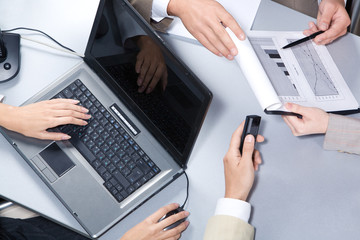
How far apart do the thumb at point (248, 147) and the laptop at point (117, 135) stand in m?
0.13

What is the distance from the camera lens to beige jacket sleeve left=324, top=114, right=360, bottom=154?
89cm

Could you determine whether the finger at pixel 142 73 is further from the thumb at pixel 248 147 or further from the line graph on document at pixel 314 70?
the line graph on document at pixel 314 70

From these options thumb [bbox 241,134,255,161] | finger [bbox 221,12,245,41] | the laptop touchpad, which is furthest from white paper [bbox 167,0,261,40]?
the laptop touchpad

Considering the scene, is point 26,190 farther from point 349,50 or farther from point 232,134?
point 349,50

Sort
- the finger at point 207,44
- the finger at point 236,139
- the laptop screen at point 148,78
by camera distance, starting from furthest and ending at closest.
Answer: the finger at point 207,44 → the finger at point 236,139 → the laptop screen at point 148,78

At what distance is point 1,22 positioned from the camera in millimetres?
1067

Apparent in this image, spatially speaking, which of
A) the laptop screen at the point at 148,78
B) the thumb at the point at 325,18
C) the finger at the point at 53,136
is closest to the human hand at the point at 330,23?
the thumb at the point at 325,18

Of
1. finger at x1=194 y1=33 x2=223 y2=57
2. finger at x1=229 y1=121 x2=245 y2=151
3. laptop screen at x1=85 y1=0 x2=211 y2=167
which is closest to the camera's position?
laptop screen at x1=85 y1=0 x2=211 y2=167

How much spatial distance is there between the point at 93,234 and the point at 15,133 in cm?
32

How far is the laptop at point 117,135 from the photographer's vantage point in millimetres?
803

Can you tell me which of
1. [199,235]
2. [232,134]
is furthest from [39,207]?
[232,134]

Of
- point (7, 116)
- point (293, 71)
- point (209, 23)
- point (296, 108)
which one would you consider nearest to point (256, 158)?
point (296, 108)

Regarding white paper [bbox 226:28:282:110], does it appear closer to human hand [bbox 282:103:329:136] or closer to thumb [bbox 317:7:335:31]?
human hand [bbox 282:103:329:136]

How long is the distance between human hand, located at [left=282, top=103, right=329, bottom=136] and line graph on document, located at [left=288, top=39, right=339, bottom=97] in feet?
0.23
